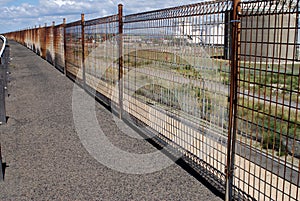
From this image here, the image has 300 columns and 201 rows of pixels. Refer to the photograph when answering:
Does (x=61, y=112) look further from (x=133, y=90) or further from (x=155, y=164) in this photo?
(x=155, y=164)

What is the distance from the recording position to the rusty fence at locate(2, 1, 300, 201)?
154 inches

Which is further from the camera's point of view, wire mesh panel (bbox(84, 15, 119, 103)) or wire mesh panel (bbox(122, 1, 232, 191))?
wire mesh panel (bbox(84, 15, 119, 103))

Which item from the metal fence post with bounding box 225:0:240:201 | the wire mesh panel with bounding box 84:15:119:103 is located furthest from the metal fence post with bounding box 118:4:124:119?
the metal fence post with bounding box 225:0:240:201

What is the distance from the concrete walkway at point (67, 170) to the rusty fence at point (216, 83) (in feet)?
1.43

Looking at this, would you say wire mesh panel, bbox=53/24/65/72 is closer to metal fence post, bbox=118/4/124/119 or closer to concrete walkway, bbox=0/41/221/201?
concrete walkway, bbox=0/41/221/201

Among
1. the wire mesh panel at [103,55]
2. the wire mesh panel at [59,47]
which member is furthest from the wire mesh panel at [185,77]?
the wire mesh panel at [59,47]

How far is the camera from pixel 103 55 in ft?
Result: 34.2

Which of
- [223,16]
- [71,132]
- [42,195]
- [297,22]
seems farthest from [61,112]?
[297,22]

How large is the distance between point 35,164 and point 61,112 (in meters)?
3.75

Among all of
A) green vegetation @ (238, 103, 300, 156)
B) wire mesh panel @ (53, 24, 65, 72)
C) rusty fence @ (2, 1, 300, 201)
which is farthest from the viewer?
wire mesh panel @ (53, 24, 65, 72)

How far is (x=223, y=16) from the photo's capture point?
14.8 feet

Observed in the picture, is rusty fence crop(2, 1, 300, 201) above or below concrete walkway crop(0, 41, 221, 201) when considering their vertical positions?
above

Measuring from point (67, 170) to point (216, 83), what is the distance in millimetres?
2454

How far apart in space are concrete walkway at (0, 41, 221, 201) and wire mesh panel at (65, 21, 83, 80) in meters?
4.21
